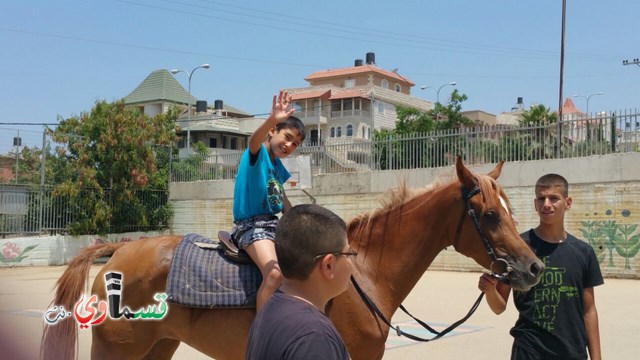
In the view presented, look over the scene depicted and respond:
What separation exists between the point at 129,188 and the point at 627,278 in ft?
59.9

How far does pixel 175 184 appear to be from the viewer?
27.2 metres

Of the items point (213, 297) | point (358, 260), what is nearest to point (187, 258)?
point (213, 297)

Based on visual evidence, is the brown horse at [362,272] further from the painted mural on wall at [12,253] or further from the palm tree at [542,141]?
the painted mural on wall at [12,253]

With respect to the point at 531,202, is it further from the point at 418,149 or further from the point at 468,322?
the point at 468,322

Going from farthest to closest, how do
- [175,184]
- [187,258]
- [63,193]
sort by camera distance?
1. [175,184]
2. [63,193]
3. [187,258]

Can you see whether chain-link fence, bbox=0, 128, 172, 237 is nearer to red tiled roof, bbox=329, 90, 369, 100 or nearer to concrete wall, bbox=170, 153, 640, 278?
concrete wall, bbox=170, 153, 640, 278

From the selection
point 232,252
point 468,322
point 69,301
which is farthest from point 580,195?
point 69,301

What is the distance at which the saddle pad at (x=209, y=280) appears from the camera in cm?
408

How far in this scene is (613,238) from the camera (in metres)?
17.1

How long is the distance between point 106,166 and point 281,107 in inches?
893

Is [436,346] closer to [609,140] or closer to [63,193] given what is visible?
[609,140]

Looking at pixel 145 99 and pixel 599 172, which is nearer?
pixel 599 172

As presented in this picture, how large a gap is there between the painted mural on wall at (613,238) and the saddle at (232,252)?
1530 centimetres

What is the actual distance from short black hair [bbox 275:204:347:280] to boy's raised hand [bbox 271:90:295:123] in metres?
1.79
